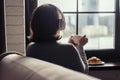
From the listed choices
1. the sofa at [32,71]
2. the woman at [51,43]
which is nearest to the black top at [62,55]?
the woman at [51,43]

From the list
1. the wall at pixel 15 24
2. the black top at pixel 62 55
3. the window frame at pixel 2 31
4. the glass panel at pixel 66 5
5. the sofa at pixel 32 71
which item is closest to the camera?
the sofa at pixel 32 71

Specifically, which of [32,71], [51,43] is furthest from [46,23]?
[32,71]

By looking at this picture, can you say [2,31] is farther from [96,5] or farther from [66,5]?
[96,5]

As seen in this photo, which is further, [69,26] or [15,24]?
[69,26]

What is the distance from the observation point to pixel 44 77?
29.3 inches

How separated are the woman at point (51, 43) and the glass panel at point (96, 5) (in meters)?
1.05

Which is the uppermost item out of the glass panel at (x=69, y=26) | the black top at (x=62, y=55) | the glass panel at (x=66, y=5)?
the glass panel at (x=66, y=5)

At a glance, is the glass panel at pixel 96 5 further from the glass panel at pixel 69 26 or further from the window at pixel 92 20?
the glass panel at pixel 69 26

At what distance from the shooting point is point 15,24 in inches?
90.6

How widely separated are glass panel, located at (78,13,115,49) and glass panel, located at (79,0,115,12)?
→ 0.17ft

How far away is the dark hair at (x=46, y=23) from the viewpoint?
1.54 meters

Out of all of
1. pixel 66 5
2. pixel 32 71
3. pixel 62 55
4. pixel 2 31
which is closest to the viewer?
pixel 32 71

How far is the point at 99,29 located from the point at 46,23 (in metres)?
1.18

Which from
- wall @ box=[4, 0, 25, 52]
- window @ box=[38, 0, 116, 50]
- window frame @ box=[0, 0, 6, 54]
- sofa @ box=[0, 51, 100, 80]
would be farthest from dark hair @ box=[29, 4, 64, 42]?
window @ box=[38, 0, 116, 50]
